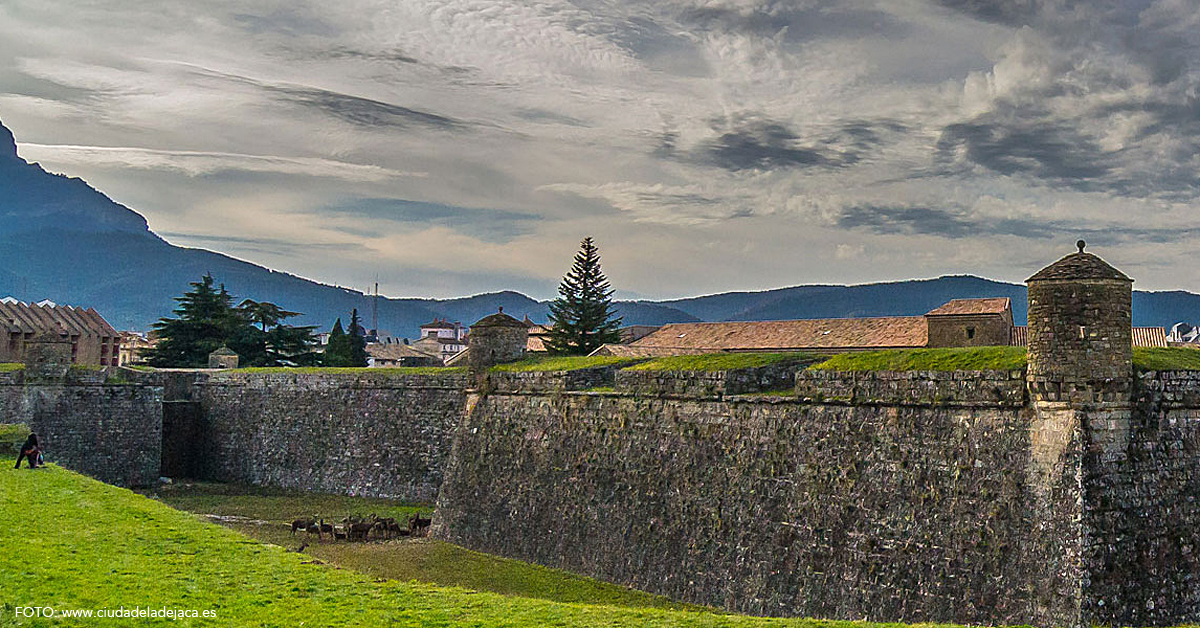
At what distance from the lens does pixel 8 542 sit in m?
13.6

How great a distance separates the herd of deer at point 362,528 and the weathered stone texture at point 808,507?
11.9 feet

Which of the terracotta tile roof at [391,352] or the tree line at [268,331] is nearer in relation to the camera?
the tree line at [268,331]

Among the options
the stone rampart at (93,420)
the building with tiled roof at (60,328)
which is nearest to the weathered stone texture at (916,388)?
the stone rampart at (93,420)

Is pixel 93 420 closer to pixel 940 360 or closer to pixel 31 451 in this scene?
pixel 31 451

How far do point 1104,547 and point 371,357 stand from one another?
97611mm

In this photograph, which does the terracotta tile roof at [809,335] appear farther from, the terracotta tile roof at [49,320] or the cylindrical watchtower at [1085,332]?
the cylindrical watchtower at [1085,332]

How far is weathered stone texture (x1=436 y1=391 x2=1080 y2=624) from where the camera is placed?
582 inches

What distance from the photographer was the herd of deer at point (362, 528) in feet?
86.5

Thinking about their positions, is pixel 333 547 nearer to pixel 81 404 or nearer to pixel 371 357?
pixel 81 404

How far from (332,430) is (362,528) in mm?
10704

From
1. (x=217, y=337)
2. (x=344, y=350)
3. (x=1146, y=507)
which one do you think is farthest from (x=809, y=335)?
(x=1146, y=507)

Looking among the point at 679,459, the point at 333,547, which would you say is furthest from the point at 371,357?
the point at 679,459

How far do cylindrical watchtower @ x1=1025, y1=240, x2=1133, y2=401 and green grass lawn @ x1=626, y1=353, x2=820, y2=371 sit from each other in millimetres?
6544

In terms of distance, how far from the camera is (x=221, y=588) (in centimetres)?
1209
